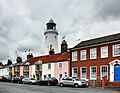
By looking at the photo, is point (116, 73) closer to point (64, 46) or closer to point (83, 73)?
point (83, 73)

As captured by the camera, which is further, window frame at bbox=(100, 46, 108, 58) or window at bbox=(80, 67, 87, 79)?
window at bbox=(80, 67, 87, 79)

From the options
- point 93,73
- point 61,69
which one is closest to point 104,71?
point 93,73

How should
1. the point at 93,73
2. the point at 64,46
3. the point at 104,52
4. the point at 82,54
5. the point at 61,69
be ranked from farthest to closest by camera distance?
the point at 64,46 < the point at 61,69 < the point at 82,54 < the point at 93,73 < the point at 104,52

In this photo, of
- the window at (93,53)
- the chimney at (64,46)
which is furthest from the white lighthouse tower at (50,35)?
the window at (93,53)

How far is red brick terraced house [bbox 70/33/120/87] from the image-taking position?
132 feet

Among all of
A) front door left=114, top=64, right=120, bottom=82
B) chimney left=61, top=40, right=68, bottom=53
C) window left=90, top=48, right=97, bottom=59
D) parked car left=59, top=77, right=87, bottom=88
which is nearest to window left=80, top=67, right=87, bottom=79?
window left=90, top=48, right=97, bottom=59

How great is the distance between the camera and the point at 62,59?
54.9 meters

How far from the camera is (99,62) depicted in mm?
43312

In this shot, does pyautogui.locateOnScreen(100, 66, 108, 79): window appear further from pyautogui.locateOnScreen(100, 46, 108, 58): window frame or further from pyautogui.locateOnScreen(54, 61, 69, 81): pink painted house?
pyautogui.locateOnScreen(54, 61, 69, 81): pink painted house

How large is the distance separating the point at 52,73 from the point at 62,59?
5.43 meters

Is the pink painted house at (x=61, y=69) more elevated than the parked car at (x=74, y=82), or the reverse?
the pink painted house at (x=61, y=69)

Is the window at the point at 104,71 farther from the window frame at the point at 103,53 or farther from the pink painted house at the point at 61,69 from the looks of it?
the pink painted house at the point at 61,69

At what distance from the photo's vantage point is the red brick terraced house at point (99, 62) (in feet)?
132

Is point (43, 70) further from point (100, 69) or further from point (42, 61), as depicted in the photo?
point (100, 69)
